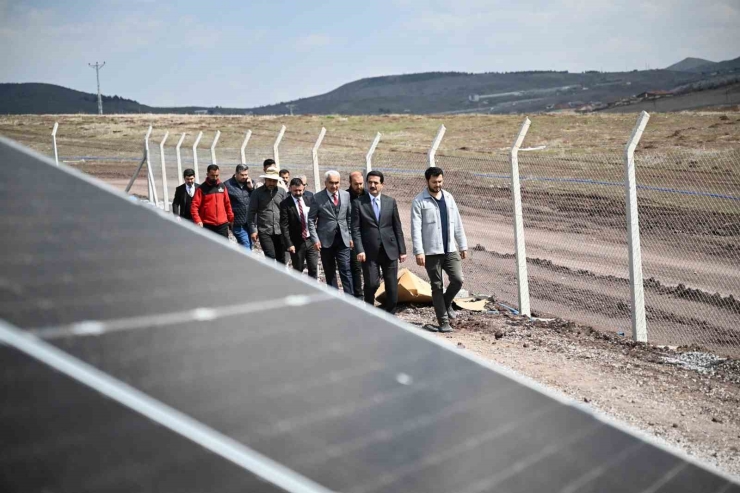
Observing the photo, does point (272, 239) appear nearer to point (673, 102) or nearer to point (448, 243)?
point (448, 243)

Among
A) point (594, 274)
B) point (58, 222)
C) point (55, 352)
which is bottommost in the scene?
point (594, 274)

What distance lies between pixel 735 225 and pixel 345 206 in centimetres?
829

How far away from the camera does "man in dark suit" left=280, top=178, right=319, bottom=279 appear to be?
34.2 feet

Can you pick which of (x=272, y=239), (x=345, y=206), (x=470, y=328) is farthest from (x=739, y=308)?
(x=272, y=239)

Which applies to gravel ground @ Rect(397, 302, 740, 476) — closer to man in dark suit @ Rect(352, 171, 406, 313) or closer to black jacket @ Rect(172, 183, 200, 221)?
man in dark suit @ Rect(352, 171, 406, 313)

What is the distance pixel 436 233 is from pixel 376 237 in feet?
2.40

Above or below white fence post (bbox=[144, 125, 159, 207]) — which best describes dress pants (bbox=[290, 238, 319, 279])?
below

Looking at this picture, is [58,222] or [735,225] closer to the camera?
[58,222]

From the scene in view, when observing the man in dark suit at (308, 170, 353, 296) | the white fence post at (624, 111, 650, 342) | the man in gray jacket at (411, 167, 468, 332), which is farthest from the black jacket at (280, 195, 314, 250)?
the white fence post at (624, 111, 650, 342)

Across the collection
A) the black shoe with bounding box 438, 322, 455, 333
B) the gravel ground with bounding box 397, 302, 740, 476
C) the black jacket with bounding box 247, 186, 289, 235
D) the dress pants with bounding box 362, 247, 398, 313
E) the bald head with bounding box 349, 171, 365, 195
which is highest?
the bald head with bounding box 349, 171, 365, 195

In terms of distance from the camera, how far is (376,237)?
9422 mm

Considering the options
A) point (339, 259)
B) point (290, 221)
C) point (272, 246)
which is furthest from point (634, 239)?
point (272, 246)

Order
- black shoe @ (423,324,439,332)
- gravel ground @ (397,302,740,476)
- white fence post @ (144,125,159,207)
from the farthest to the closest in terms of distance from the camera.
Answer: white fence post @ (144,125,159,207), black shoe @ (423,324,439,332), gravel ground @ (397,302,740,476)

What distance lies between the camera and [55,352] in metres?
1.52
